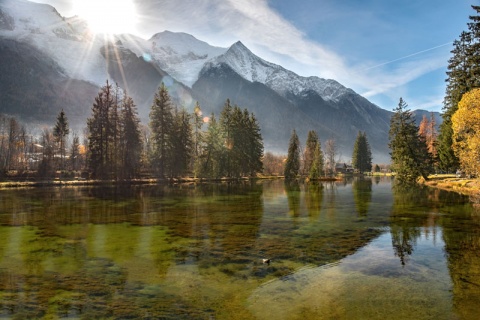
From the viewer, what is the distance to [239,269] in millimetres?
12922

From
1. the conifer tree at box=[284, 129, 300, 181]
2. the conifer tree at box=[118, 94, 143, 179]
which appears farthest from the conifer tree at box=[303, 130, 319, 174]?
the conifer tree at box=[118, 94, 143, 179]

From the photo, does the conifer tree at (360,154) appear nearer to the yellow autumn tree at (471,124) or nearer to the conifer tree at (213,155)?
the conifer tree at (213,155)

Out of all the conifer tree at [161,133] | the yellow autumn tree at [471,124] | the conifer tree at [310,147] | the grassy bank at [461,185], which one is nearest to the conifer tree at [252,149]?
the conifer tree at [310,147]

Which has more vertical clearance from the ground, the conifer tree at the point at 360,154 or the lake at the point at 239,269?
the conifer tree at the point at 360,154

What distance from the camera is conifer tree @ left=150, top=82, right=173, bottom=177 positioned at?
79.2 m

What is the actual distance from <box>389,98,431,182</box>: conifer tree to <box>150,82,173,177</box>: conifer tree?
50.8 meters

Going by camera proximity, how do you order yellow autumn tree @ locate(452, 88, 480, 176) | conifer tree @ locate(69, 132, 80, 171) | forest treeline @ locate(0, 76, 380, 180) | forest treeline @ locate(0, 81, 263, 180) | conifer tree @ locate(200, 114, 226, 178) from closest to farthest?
yellow autumn tree @ locate(452, 88, 480, 176) < forest treeline @ locate(0, 81, 263, 180) < forest treeline @ locate(0, 76, 380, 180) < conifer tree @ locate(200, 114, 226, 178) < conifer tree @ locate(69, 132, 80, 171)

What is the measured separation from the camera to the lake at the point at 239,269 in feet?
30.7

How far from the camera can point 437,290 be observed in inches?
425

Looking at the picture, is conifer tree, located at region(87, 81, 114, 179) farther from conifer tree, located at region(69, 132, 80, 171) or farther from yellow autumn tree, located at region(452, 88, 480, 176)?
yellow autumn tree, located at region(452, 88, 480, 176)

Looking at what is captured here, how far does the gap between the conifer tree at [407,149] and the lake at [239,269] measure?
46.1m

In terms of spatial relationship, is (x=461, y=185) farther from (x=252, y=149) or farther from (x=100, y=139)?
(x=100, y=139)

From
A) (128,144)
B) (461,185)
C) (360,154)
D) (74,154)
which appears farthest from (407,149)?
(360,154)

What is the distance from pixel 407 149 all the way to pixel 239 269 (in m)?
63.6
